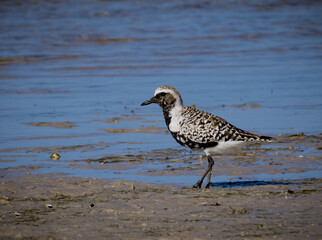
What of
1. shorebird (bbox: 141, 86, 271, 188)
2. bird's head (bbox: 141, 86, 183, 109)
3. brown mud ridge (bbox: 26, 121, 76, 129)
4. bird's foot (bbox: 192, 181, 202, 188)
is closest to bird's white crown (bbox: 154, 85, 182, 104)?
bird's head (bbox: 141, 86, 183, 109)

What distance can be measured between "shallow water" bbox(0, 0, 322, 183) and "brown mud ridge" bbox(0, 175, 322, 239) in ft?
2.59

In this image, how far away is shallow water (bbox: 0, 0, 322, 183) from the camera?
1162cm

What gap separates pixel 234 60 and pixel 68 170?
11802 millimetres

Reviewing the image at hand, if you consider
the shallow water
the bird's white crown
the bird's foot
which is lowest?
the bird's foot

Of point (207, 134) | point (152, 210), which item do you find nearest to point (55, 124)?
point (207, 134)

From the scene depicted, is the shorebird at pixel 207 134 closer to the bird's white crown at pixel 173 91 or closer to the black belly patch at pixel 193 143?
the black belly patch at pixel 193 143

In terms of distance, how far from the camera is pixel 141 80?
1809 centimetres

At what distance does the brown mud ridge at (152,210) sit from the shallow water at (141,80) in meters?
0.79

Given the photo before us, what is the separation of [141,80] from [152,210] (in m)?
10.5

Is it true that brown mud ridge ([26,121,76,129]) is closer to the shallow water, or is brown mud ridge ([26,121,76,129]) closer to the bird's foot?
the shallow water

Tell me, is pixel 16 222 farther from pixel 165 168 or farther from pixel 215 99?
pixel 215 99

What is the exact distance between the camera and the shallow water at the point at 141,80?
11.6m

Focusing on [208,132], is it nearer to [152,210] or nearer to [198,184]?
[198,184]

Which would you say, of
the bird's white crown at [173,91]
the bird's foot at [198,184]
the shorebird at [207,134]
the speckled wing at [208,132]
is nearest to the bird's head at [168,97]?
the bird's white crown at [173,91]
